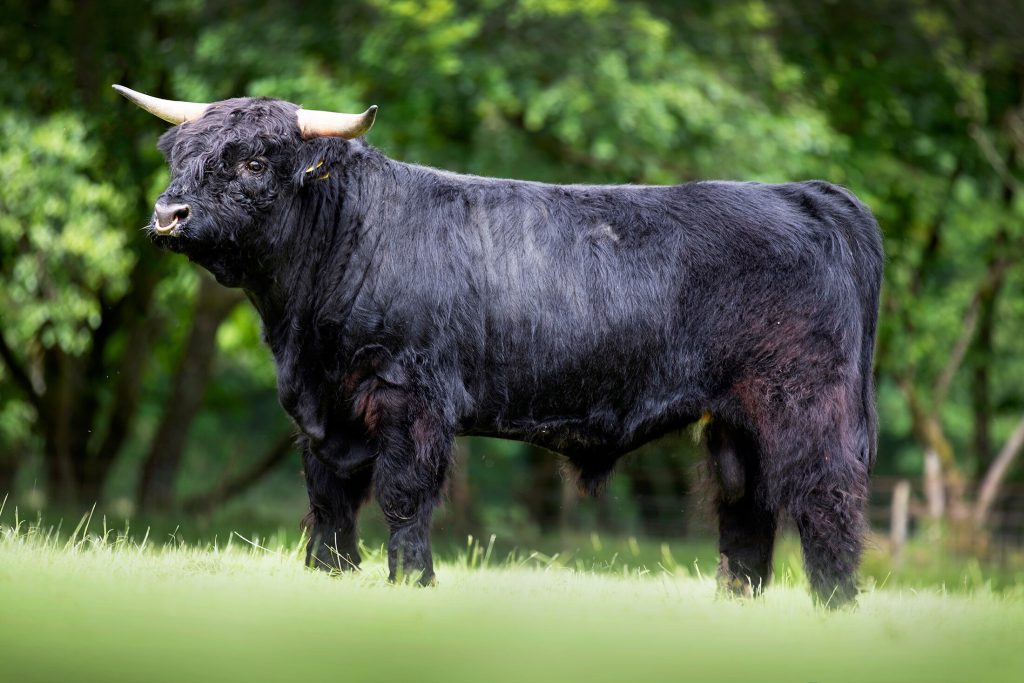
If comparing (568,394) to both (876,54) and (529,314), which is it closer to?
(529,314)

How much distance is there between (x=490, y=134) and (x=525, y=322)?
303 inches

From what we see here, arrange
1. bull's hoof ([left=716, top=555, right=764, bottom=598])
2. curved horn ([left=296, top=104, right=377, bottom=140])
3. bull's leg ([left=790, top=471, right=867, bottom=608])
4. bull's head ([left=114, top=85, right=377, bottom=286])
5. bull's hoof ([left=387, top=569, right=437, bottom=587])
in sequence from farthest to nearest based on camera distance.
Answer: bull's hoof ([left=716, top=555, right=764, bottom=598])
bull's leg ([left=790, top=471, right=867, bottom=608])
curved horn ([left=296, top=104, right=377, bottom=140])
bull's head ([left=114, top=85, right=377, bottom=286])
bull's hoof ([left=387, top=569, right=437, bottom=587])

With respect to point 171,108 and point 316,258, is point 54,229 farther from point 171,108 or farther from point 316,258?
point 316,258

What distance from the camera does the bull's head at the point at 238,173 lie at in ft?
17.1

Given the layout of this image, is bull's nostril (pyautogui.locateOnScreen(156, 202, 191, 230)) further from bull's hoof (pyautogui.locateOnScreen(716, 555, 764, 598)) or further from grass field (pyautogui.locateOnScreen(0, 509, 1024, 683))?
bull's hoof (pyautogui.locateOnScreen(716, 555, 764, 598))

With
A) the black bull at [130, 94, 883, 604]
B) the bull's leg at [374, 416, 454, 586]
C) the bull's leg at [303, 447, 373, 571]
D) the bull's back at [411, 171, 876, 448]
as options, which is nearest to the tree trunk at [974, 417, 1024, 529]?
the black bull at [130, 94, 883, 604]

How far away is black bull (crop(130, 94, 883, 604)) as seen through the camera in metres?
5.39

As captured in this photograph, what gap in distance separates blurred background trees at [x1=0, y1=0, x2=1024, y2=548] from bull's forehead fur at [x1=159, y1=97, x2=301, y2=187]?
5.01 metres

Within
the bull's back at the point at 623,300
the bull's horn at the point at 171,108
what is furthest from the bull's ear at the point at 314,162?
the bull's back at the point at 623,300

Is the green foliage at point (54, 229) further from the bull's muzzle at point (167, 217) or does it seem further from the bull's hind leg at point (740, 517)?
the bull's hind leg at point (740, 517)

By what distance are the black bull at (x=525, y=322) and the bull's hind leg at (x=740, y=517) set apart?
1 cm

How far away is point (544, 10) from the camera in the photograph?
11930mm

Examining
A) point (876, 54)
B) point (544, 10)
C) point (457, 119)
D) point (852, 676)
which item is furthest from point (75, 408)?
point (852, 676)

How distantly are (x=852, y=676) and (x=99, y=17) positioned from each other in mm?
12845
